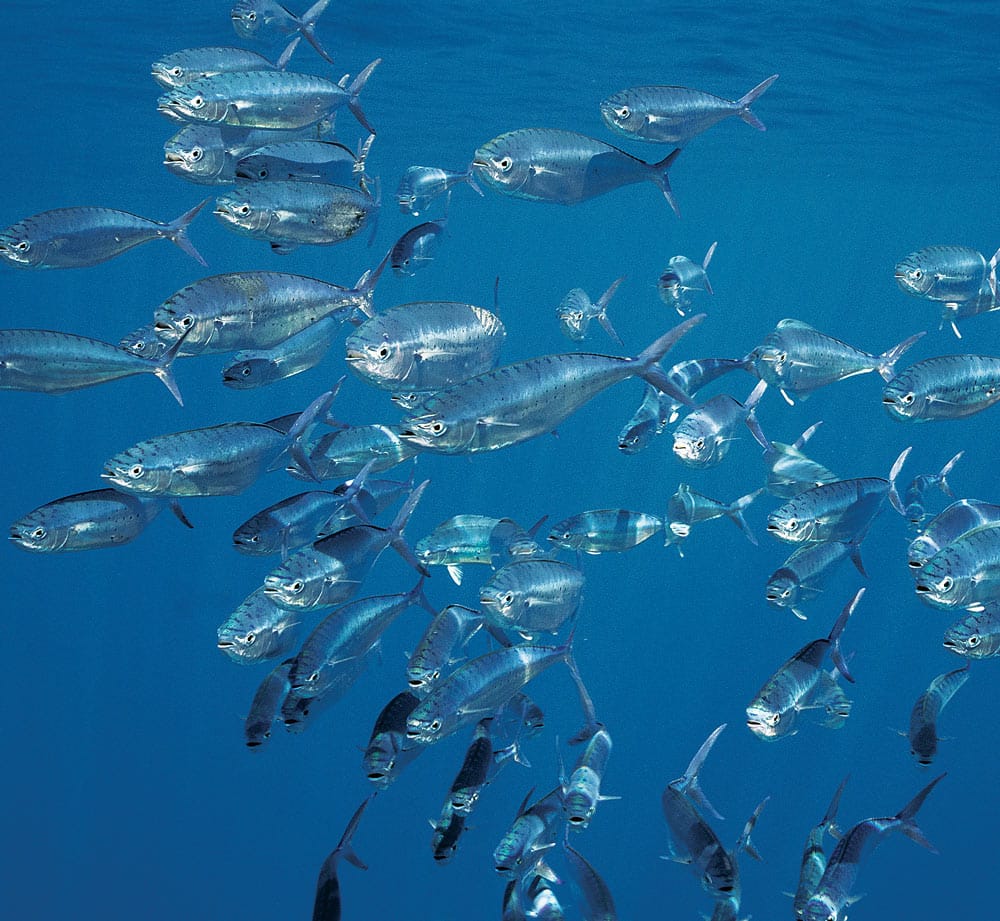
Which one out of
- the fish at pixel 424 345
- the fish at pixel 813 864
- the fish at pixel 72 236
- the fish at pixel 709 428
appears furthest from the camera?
the fish at pixel 709 428

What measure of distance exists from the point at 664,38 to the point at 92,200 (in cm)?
2583

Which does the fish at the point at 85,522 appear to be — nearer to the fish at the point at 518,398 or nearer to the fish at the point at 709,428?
the fish at the point at 518,398

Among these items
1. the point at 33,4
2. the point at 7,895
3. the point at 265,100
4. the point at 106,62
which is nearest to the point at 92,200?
the point at 106,62

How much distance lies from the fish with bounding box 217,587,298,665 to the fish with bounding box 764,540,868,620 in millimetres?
2586

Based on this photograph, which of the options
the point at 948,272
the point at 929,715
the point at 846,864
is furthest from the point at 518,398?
the point at 948,272

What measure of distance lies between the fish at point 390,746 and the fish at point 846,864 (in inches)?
72.5

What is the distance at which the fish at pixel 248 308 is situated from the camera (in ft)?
11.6

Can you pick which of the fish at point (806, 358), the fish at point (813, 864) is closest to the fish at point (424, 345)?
the fish at point (806, 358)

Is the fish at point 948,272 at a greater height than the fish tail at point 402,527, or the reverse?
the fish at point 948,272

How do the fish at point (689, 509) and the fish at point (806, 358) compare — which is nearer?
the fish at point (806, 358)

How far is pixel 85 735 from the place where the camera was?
18.8 metres

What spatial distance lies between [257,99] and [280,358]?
4.07 feet

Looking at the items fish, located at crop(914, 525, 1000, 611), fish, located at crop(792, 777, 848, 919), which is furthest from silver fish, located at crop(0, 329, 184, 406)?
fish, located at crop(792, 777, 848, 919)

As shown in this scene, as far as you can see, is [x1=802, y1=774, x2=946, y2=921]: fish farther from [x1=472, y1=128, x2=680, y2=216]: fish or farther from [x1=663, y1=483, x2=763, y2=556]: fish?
[x1=472, y1=128, x2=680, y2=216]: fish
